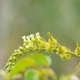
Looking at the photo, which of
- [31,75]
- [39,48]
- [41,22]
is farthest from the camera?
[41,22]

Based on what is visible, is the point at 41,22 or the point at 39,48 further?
the point at 41,22

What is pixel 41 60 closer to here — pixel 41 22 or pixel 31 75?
pixel 31 75

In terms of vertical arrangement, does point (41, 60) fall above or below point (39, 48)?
below

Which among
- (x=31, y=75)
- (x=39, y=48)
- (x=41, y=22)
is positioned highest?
(x=41, y=22)

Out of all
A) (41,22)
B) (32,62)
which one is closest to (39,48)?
(32,62)

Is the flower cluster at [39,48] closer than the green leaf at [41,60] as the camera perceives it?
No

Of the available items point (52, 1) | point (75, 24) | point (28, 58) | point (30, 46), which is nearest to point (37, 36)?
point (30, 46)

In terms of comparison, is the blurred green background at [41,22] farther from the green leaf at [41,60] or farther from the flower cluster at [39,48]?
the green leaf at [41,60]

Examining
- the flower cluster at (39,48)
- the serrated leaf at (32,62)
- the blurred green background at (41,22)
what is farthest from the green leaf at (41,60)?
the blurred green background at (41,22)

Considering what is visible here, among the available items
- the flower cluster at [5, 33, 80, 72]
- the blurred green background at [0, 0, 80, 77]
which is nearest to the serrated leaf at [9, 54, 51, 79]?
the flower cluster at [5, 33, 80, 72]
